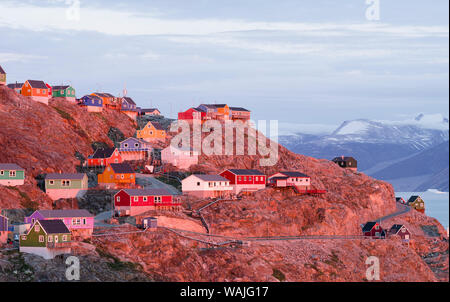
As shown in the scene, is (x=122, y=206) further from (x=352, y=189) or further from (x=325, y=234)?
(x=352, y=189)

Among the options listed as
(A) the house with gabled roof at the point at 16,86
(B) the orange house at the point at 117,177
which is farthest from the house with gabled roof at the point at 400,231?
(A) the house with gabled roof at the point at 16,86

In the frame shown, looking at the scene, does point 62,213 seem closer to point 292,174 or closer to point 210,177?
point 210,177

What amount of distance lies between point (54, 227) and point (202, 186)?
3968cm

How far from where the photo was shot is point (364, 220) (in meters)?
176

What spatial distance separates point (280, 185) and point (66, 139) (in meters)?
37.1

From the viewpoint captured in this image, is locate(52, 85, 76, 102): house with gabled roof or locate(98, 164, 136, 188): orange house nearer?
locate(98, 164, 136, 188): orange house

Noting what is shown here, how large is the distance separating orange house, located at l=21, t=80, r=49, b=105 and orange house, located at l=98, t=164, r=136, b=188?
2611 cm

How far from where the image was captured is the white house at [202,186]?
514 ft

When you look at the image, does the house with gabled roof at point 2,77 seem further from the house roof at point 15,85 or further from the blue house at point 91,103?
the blue house at point 91,103

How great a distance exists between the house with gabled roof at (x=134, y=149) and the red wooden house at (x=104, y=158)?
515cm

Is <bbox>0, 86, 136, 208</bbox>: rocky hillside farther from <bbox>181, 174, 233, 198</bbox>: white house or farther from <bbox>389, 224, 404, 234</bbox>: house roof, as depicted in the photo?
<bbox>389, 224, 404, 234</bbox>: house roof

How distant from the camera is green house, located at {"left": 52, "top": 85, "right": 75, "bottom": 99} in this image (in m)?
183

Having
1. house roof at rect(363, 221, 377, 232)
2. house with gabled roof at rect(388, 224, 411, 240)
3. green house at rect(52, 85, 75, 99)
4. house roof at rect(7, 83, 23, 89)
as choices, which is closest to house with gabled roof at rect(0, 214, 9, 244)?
house roof at rect(7, 83, 23, 89)

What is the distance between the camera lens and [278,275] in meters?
139
